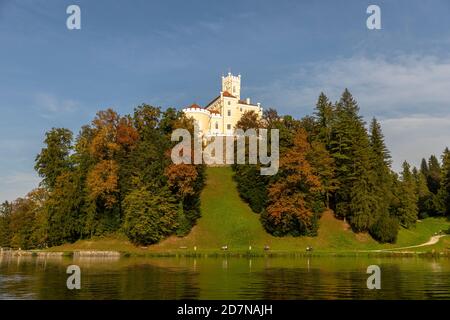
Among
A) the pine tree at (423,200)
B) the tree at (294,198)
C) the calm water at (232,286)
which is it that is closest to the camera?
the calm water at (232,286)

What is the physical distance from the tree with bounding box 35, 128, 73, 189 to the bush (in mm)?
41914

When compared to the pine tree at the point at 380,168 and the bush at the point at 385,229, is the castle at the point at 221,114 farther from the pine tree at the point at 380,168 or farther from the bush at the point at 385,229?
the bush at the point at 385,229

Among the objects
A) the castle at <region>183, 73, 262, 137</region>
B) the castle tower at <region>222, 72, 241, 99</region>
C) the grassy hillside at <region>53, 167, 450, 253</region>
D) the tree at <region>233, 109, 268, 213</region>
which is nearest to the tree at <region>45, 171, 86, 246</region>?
the grassy hillside at <region>53, 167, 450, 253</region>

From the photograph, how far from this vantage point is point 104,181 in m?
56.4

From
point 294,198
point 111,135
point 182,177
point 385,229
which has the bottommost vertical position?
point 385,229

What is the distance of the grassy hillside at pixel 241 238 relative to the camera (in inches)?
2042

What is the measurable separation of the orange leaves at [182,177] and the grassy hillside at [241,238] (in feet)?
17.6

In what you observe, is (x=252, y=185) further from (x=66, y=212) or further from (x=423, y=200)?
(x=423, y=200)

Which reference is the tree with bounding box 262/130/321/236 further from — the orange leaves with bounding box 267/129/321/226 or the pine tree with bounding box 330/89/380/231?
the pine tree with bounding box 330/89/380/231

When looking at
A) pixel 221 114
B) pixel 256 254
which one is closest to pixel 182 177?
pixel 256 254

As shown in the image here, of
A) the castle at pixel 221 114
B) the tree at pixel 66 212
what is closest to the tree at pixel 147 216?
the tree at pixel 66 212

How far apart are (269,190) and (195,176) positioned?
9.52m

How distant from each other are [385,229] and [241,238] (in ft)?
56.7
